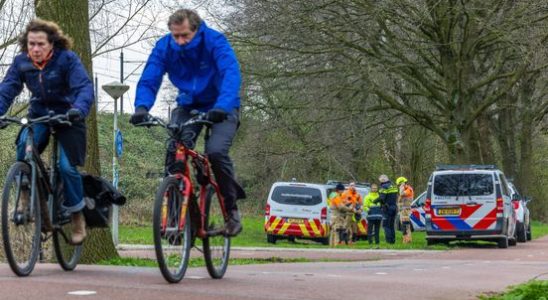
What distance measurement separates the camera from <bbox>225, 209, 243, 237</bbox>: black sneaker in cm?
795

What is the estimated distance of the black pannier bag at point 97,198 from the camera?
840 cm

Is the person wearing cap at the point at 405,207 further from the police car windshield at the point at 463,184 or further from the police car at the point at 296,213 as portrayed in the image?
the police car at the point at 296,213

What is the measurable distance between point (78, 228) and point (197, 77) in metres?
1.68

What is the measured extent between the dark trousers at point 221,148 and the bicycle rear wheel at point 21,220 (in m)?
1.09

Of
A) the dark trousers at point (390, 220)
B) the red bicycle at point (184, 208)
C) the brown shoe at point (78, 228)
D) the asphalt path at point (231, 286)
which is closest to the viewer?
the asphalt path at point (231, 286)

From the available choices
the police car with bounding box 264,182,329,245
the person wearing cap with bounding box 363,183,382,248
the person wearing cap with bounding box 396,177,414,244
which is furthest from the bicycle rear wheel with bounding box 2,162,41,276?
the police car with bounding box 264,182,329,245

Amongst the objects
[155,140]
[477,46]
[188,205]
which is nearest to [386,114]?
[477,46]

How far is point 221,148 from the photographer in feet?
24.8

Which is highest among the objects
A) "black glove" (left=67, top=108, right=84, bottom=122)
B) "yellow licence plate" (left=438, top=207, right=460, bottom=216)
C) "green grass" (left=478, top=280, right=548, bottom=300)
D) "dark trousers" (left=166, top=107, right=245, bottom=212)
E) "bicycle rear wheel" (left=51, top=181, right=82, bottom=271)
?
"black glove" (left=67, top=108, right=84, bottom=122)

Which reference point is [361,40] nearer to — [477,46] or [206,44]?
[477,46]

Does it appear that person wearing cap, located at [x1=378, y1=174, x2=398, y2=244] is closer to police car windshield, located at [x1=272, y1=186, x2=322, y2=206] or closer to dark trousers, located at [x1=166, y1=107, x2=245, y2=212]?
police car windshield, located at [x1=272, y1=186, x2=322, y2=206]

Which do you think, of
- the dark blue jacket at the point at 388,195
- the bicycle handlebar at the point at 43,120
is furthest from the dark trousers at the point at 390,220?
the bicycle handlebar at the point at 43,120

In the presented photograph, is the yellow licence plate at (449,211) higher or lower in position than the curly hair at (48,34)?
lower

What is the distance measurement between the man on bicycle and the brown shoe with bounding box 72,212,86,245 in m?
1.23
